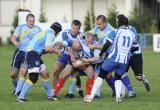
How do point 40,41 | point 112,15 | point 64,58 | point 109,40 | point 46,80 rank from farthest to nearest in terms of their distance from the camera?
1. point 112,15
2. point 64,58
3. point 46,80
4. point 40,41
5. point 109,40

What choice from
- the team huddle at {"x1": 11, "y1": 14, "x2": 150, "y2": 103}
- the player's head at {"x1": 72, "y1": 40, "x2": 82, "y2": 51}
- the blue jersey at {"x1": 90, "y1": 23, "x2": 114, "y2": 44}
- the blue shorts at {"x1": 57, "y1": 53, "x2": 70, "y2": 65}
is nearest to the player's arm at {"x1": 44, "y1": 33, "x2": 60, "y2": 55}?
the team huddle at {"x1": 11, "y1": 14, "x2": 150, "y2": 103}

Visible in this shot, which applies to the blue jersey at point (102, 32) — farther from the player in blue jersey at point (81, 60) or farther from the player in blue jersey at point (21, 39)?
the player in blue jersey at point (21, 39)

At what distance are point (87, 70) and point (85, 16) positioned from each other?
3327 cm

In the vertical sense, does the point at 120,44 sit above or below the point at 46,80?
above

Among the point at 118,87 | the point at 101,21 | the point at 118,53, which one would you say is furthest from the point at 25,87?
the point at 101,21

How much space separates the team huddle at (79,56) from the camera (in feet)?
49.7

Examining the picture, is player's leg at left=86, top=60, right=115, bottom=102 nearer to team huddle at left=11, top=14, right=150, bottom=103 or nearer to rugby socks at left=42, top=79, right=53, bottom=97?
team huddle at left=11, top=14, right=150, bottom=103

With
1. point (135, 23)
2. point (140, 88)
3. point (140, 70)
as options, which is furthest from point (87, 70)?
point (135, 23)

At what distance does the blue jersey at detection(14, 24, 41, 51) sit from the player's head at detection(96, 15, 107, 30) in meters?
1.47

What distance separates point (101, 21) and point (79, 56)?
977mm

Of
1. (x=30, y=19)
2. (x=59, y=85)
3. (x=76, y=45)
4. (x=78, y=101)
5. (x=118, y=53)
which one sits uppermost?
(x=30, y=19)

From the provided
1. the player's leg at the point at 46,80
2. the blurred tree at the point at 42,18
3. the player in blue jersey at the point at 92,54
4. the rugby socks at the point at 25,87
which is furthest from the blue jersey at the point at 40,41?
the blurred tree at the point at 42,18

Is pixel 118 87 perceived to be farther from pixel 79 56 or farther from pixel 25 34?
pixel 25 34

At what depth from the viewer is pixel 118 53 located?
1510cm
